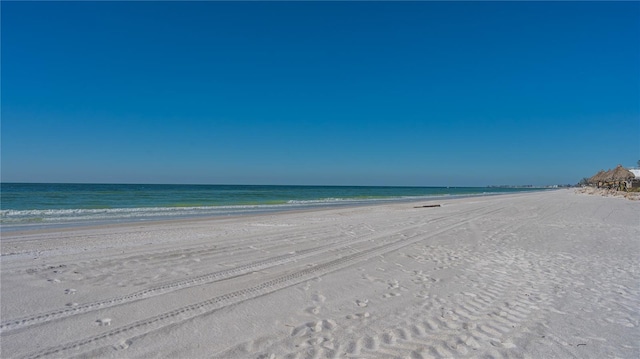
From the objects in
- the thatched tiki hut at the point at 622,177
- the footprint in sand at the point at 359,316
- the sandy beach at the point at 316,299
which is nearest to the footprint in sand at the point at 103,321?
the sandy beach at the point at 316,299

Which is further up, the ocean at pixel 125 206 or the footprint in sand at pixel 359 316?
the ocean at pixel 125 206

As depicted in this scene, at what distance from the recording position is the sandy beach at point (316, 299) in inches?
141

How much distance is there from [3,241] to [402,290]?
35.1ft

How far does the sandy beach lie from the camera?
3.58 metres

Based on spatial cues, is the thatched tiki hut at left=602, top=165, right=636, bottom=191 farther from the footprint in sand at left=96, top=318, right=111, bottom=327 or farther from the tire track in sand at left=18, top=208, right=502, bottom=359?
the footprint in sand at left=96, top=318, right=111, bottom=327

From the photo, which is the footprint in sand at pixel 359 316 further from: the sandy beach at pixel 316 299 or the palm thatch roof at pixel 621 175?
the palm thatch roof at pixel 621 175

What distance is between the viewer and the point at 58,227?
1326 cm

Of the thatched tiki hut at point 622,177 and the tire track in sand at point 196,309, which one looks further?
the thatched tiki hut at point 622,177

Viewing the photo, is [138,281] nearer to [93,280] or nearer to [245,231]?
[93,280]

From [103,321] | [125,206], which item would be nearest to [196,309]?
[103,321]

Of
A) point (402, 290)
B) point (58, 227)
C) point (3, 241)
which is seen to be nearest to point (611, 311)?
point (402, 290)

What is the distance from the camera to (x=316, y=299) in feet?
16.2

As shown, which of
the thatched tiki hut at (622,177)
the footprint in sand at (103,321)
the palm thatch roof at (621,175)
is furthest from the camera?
the thatched tiki hut at (622,177)

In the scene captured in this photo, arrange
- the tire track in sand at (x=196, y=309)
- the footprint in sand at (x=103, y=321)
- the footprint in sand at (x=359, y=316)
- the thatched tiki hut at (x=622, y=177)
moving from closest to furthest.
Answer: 1. the tire track in sand at (x=196, y=309)
2. the footprint in sand at (x=103, y=321)
3. the footprint in sand at (x=359, y=316)
4. the thatched tiki hut at (x=622, y=177)
